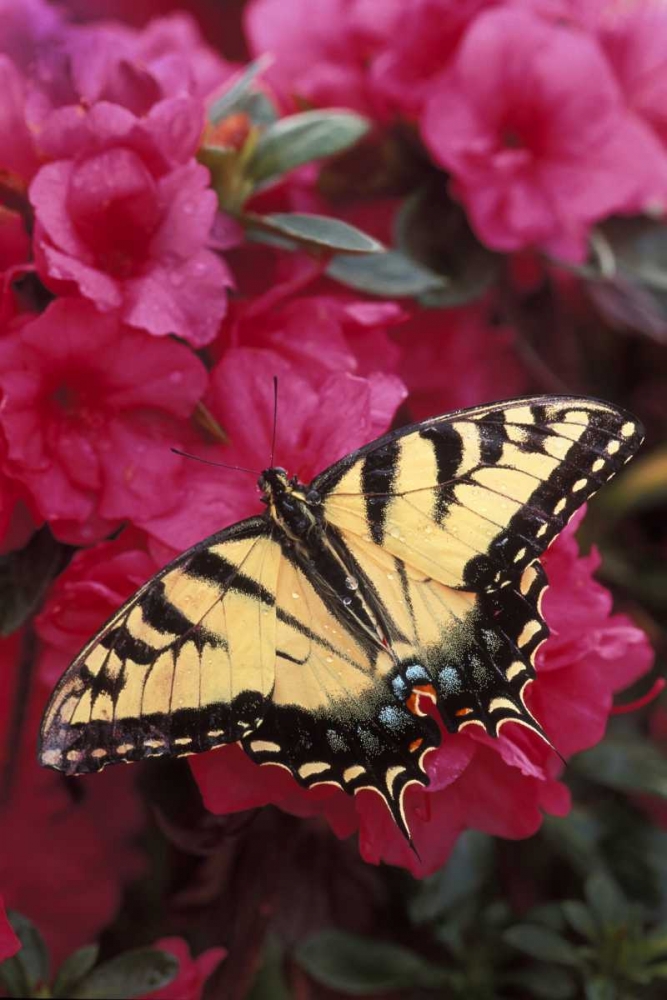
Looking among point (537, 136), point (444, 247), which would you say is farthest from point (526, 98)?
point (444, 247)

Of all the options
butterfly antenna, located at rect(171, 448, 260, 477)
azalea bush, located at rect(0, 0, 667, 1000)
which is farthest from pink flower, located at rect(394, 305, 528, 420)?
butterfly antenna, located at rect(171, 448, 260, 477)

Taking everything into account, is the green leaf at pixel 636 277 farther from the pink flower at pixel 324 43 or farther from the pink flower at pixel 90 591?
the pink flower at pixel 90 591

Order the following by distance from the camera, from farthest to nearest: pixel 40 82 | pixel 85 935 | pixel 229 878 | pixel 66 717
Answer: pixel 85 935 < pixel 229 878 < pixel 40 82 < pixel 66 717

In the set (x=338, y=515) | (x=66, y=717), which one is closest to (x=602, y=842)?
(x=338, y=515)

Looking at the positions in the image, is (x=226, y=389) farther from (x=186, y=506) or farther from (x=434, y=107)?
(x=434, y=107)

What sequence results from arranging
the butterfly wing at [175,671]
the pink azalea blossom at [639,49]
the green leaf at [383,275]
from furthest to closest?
1. the pink azalea blossom at [639,49]
2. the green leaf at [383,275]
3. the butterfly wing at [175,671]

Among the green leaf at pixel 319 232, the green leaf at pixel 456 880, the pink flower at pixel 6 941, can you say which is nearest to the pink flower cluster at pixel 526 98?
the green leaf at pixel 319 232

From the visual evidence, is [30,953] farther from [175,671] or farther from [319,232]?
[319,232]
